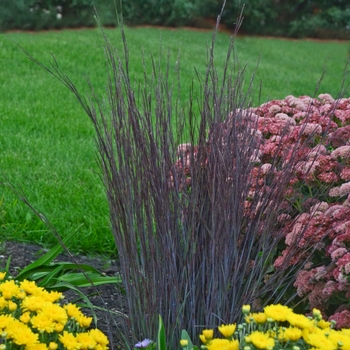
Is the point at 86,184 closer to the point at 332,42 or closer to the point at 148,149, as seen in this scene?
the point at 148,149

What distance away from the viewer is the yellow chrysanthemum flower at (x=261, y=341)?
1940 mm

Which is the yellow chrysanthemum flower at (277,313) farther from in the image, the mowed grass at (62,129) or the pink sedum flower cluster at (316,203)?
the mowed grass at (62,129)

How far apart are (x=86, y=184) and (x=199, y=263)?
2723 mm

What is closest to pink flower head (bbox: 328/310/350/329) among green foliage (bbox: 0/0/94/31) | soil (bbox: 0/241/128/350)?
soil (bbox: 0/241/128/350)

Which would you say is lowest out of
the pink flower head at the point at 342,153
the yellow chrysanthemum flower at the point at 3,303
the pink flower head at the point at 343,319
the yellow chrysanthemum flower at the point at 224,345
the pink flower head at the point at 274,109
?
the pink flower head at the point at 343,319

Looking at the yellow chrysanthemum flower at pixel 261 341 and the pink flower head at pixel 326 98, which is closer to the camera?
the yellow chrysanthemum flower at pixel 261 341

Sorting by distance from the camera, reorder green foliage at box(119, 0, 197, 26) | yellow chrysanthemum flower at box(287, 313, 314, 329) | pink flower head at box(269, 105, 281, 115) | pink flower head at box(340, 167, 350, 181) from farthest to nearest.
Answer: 1. green foliage at box(119, 0, 197, 26)
2. pink flower head at box(269, 105, 281, 115)
3. pink flower head at box(340, 167, 350, 181)
4. yellow chrysanthemum flower at box(287, 313, 314, 329)

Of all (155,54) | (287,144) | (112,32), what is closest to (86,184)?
(287,144)

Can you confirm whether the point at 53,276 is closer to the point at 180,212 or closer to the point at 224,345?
the point at 180,212

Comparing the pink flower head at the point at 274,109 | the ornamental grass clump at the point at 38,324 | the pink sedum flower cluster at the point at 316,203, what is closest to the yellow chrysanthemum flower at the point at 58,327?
the ornamental grass clump at the point at 38,324

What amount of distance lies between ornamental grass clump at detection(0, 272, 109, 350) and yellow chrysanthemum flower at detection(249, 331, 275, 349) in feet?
1.94

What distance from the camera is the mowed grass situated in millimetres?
4406

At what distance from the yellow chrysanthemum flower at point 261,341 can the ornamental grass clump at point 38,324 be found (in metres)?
0.59

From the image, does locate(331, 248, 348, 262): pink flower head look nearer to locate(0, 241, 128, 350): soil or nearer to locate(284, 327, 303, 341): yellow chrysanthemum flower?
locate(284, 327, 303, 341): yellow chrysanthemum flower
